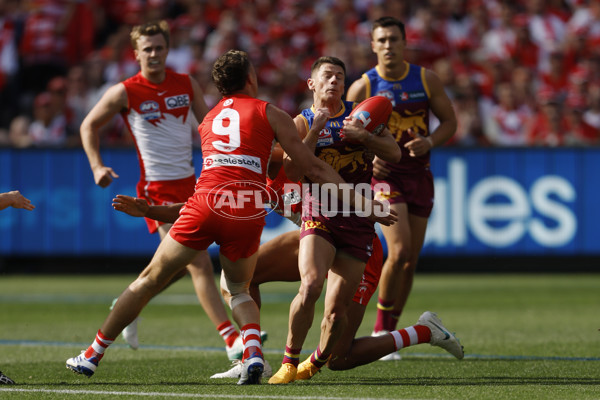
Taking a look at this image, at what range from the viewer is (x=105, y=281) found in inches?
659

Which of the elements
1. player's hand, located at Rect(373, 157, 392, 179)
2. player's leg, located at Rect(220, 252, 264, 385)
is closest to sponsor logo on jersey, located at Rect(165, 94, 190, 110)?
player's hand, located at Rect(373, 157, 392, 179)

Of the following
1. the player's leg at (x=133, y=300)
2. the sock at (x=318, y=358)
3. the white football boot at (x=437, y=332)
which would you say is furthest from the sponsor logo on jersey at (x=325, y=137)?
the white football boot at (x=437, y=332)

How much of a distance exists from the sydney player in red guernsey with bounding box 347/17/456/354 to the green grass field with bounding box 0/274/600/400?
63cm

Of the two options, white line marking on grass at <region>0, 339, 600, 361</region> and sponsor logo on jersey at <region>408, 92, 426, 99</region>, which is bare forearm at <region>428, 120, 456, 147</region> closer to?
sponsor logo on jersey at <region>408, 92, 426, 99</region>

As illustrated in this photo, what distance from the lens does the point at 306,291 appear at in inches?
269

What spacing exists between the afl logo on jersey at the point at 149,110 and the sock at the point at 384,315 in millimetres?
2498

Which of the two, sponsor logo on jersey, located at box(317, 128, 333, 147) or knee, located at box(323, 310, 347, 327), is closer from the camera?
knee, located at box(323, 310, 347, 327)

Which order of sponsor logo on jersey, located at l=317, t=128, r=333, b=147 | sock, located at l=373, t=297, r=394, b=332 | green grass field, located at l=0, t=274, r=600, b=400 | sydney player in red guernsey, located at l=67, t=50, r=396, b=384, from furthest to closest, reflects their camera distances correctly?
sock, located at l=373, t=297, r=394, b=332, sponsor logo on jersey, located at l=317, t=128, r=333, b=147, sydney player in red guernsey, located at l=67, t=50, r=396, b=384, green grass field, located at l=0, t=274, r=600, b=400

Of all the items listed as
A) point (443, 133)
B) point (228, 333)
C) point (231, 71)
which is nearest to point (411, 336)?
point (228, 333)

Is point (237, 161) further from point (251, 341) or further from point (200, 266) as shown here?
point (200, 266)

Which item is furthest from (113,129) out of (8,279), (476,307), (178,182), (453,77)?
(178,182)

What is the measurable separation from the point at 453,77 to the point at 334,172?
1177 centimetres

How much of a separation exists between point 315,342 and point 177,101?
8.68 feet

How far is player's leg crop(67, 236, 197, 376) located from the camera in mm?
6887
